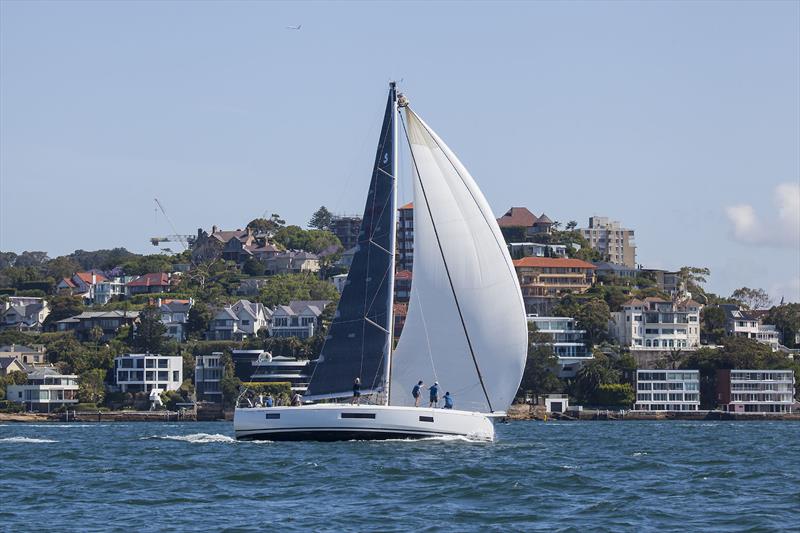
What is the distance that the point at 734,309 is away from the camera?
16762 centimetres

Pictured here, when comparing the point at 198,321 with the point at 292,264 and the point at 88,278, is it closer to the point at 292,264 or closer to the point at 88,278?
the point at 292,264

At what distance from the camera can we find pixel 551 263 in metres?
168

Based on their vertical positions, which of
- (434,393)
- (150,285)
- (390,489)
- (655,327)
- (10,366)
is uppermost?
(150,285)

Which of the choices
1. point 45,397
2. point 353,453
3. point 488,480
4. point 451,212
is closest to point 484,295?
point 451,212

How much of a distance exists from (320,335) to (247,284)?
4234 centimetres

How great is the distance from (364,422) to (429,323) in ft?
12.2

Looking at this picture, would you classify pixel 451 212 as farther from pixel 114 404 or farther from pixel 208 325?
pixel 208 325

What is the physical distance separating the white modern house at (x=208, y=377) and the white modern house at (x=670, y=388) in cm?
3661

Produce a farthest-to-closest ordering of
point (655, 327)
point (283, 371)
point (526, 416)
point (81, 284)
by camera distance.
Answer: point (81, 284) → point (655, 327) → point (283, 371) → point (526, 416)

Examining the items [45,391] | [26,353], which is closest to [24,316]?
[26,353]

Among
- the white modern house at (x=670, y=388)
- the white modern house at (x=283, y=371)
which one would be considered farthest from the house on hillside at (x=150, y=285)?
the white modern house at (x=670, y=388)

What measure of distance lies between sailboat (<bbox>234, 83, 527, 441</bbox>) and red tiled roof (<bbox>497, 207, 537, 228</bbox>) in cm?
14521

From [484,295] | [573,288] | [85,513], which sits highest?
[573,288]

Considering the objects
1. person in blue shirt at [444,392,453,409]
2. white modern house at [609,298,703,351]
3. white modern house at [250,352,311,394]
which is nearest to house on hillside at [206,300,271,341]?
white modern house at [250,352,311,394]
